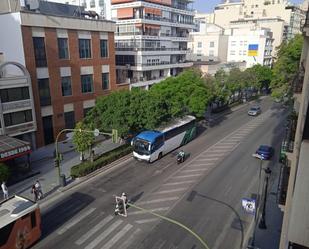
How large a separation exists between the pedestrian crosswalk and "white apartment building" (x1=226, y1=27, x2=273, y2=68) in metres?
70.8

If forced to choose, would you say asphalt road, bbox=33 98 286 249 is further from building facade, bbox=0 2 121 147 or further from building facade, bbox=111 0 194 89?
building facade, bbox=111 0 194 89

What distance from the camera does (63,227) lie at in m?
19.9

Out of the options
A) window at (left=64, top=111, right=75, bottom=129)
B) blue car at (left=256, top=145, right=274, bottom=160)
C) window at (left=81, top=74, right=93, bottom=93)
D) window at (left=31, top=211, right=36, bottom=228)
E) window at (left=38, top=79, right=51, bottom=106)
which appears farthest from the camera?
window at (left=81, top=74, right=93, bottom=93)

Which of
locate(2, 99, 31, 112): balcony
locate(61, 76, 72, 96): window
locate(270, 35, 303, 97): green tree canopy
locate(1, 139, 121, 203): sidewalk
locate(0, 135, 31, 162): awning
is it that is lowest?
locate(1, 139, 121, 203): sidewalk

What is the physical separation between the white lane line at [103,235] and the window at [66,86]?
24.5 meters

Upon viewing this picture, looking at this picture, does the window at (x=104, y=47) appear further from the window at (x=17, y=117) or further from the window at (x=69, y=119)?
the window at (x=17, y=117)

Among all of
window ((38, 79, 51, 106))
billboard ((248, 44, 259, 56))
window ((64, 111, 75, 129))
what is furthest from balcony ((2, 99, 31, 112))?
billboard ((248, 44, 259, 56))

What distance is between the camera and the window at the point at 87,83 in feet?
136

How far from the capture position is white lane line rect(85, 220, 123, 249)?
18000mm

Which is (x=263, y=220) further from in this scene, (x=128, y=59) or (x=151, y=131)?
(x=128, y=59)

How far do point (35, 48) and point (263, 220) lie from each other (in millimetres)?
32364

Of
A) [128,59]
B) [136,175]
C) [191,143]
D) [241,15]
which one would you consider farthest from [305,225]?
[241,15]

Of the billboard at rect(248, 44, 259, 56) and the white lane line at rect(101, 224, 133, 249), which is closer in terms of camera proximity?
the white lane line at rect(101, 224, 133, 249)

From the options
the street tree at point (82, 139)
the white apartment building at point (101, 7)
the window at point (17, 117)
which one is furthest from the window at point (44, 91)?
the white apartment building at point (101, 7)
